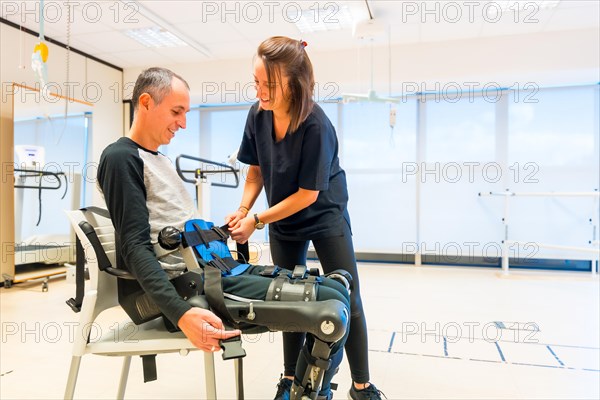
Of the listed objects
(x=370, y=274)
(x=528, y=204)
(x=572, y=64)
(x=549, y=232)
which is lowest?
(x=370, y=274)

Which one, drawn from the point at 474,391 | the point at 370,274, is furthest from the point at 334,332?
the point at 370,274

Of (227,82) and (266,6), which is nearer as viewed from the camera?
(266,6)

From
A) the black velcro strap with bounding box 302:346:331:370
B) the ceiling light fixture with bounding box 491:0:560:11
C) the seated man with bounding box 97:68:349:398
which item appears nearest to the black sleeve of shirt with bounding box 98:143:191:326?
the seated man with bounding box 97:68:349:398

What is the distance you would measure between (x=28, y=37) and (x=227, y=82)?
6.85 ft

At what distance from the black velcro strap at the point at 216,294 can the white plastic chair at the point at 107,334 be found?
6.8 inches

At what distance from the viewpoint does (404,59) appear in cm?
472

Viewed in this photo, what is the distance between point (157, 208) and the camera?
1.17m

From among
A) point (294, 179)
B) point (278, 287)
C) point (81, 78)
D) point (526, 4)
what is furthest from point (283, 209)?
point (81, 78)

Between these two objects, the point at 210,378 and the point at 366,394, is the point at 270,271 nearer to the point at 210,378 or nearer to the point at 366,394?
the point at 210,378

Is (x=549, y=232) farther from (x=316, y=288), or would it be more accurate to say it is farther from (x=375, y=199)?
(x=316, y=288)

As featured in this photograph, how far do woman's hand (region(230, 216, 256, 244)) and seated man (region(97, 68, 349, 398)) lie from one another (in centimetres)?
14

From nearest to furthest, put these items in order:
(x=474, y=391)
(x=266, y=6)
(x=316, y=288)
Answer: (x=316, y=288) → (x=474, y=391) → (x=266, y=6)

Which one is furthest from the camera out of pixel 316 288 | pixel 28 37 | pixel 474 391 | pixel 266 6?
pixel 28 37

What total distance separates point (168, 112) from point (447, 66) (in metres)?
4.11
